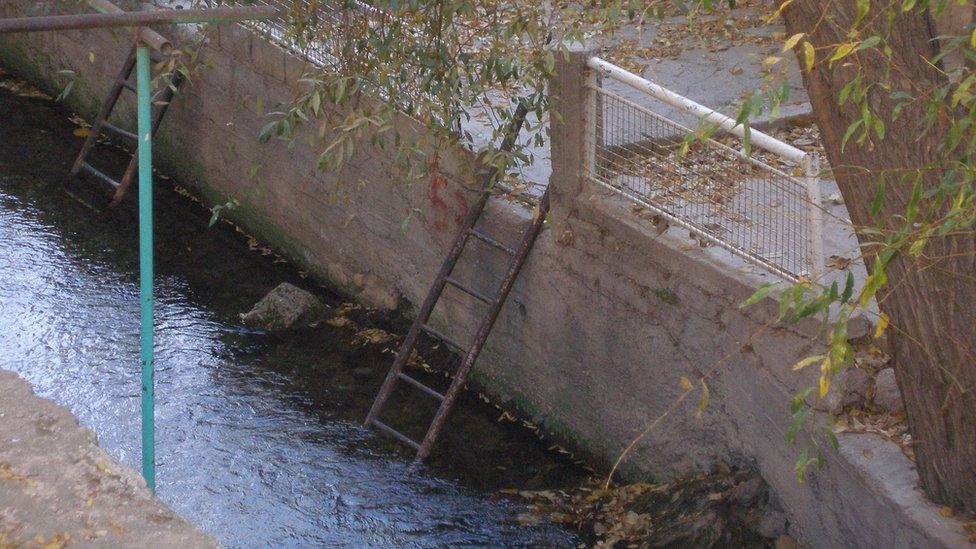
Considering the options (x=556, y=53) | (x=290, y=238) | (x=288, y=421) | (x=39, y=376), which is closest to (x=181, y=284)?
(x=290, y=238)

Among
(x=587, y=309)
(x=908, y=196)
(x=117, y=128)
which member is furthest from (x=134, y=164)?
(x=908, y=196)

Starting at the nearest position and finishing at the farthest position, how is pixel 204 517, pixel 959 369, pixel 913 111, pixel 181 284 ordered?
pixel 913 111 < pixel 959 369 < pixel 204 517 < pixel 181 284

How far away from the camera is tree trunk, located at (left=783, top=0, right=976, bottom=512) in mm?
3664

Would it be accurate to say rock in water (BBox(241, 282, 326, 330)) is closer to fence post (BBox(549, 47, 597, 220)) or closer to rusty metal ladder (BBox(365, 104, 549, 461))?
rusty metal ladder (BBox(365, 104, 549, 461))

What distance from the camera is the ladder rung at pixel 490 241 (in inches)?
268

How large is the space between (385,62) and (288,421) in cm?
231

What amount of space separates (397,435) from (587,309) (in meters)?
1.41

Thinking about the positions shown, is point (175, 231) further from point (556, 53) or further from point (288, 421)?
point (556, 53)

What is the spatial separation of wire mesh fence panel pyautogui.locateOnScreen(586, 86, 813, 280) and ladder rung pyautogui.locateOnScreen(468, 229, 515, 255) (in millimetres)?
776

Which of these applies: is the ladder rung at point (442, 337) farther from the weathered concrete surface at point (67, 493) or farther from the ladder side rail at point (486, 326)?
the weathered concrete surface at point (67, 493)

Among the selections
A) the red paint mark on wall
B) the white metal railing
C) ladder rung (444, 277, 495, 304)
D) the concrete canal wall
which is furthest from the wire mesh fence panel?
the red paint mark on wall

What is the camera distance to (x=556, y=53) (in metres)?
6.17

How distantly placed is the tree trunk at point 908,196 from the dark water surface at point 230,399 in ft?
7.87

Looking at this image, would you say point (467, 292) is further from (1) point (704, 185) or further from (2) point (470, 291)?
(1) point (704, 185)
